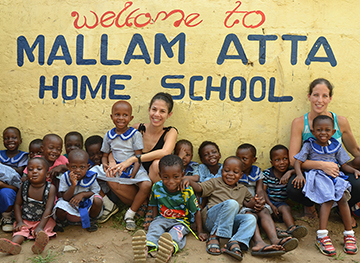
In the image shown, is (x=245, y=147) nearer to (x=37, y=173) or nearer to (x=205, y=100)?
(x=205, y=100)

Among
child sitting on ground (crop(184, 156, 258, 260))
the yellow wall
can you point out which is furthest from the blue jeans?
the yellow wall

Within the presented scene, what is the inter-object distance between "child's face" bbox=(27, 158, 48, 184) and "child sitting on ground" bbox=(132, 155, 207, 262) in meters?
1.08

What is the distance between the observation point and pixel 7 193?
136 inches

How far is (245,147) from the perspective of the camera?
402 centimetres

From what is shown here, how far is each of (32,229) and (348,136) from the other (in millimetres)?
3518

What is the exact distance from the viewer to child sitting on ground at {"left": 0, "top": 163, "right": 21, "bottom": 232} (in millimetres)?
3457

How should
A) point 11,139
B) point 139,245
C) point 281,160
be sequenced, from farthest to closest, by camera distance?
point 11,139 < point 281,160 < point 139,245

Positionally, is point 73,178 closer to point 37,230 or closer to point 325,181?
point 37,230

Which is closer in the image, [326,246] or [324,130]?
[326,246]

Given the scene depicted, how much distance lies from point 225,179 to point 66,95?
2304 millimetres

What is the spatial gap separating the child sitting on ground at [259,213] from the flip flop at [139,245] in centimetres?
101

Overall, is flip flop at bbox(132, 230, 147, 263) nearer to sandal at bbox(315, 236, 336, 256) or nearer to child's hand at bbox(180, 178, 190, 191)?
child's hand at bbox(180, 178, 190, 191)

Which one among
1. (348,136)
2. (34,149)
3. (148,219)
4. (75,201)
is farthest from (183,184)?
(348,136)

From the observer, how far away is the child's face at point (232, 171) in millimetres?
3531
